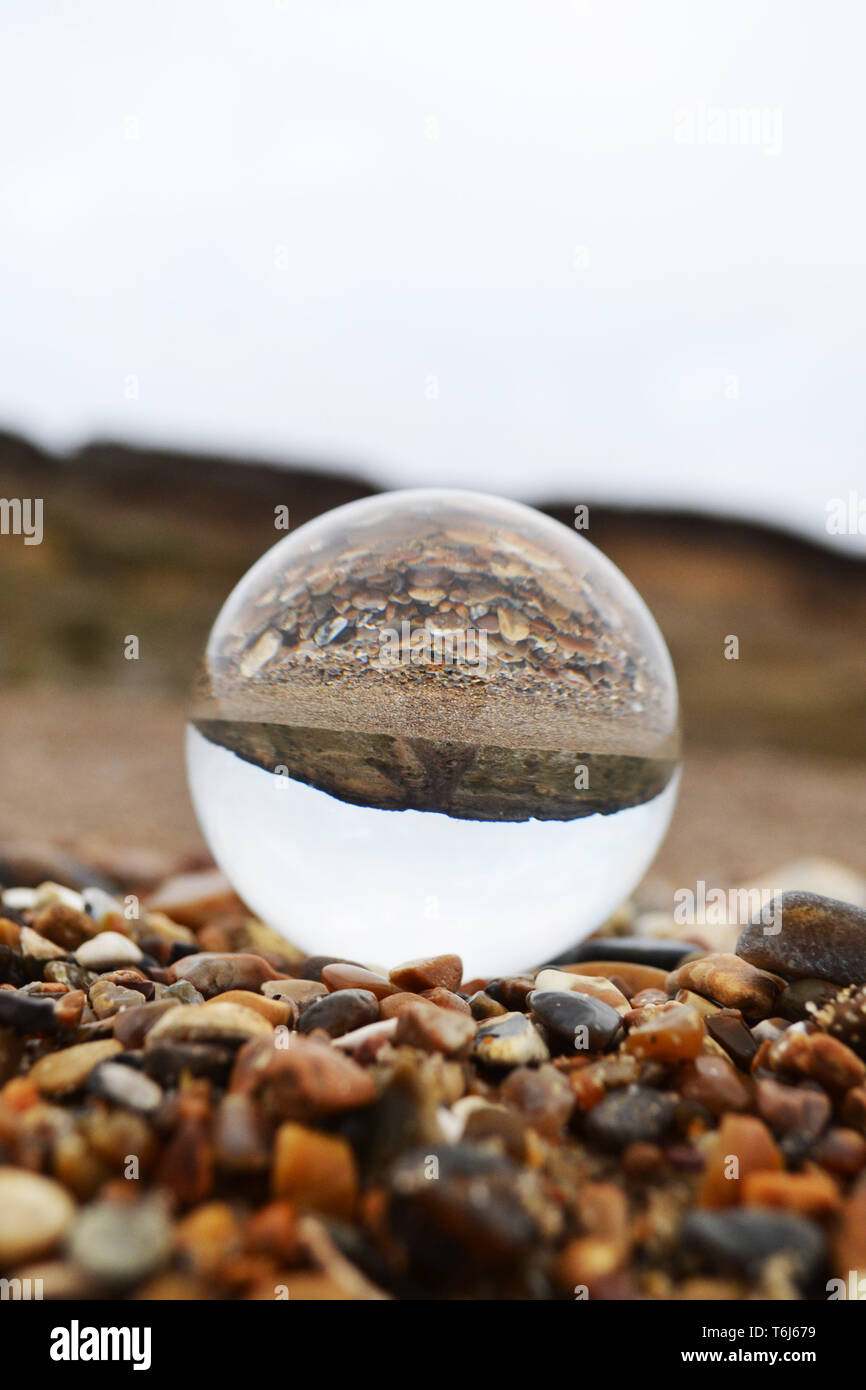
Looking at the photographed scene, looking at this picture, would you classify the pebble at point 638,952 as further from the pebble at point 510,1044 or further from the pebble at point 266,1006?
the pebble at point 266,1006

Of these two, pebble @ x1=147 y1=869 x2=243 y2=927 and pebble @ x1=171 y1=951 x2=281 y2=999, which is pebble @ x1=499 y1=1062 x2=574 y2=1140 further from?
pebble @ x1=147 y1=869 x2=243 y2=927

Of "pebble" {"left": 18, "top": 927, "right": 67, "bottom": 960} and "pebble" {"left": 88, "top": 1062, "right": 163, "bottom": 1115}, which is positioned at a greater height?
"pebble" {"left": 18, "top": 927, "right": 67, "bottom": 960}

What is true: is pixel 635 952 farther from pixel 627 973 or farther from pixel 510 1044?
pixel 510 1044

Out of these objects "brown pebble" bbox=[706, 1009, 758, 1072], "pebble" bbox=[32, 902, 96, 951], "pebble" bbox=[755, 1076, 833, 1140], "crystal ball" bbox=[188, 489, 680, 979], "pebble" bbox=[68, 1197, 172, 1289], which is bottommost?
"pebble" bbox=[68, 1197, 172, 1289]

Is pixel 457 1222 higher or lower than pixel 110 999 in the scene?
lower

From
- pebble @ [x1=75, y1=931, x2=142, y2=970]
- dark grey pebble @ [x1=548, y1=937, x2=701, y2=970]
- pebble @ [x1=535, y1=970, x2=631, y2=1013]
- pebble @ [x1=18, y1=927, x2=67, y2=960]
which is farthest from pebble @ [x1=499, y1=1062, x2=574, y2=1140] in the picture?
pebble @ [x1=18, y1=927, x2=67, y2=960]

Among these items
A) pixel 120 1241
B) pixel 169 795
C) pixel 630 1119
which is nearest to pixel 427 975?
pixel 630 1119
